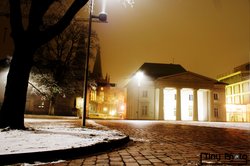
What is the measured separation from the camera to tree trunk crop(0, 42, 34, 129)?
28.8 feet

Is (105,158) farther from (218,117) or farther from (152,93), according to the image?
(218,117)

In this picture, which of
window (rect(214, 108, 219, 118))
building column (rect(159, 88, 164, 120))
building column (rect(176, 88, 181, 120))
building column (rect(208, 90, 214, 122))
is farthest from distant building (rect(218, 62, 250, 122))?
building column (rect(159, 88, 164, 120))

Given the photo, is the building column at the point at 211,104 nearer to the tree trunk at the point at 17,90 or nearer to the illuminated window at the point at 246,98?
the illuminated window at the point at 246,98

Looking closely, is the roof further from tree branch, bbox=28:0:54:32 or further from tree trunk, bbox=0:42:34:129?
tree trunk, bbox=0:42:34:129

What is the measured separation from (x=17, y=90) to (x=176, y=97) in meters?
49.7

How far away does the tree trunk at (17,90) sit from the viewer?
8.77 metres

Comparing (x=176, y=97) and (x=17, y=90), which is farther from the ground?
(x=176, y=97)

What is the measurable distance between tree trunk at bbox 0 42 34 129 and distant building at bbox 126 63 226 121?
46727 mm

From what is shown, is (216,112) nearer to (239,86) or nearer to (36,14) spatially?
(239,86)

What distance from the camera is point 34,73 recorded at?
29.5 metres

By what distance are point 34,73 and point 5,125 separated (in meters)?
22.0

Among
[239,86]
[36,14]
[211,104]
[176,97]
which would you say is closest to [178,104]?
[176,97]

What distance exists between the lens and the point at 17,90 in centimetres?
898

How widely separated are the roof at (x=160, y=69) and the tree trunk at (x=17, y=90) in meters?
53.9
